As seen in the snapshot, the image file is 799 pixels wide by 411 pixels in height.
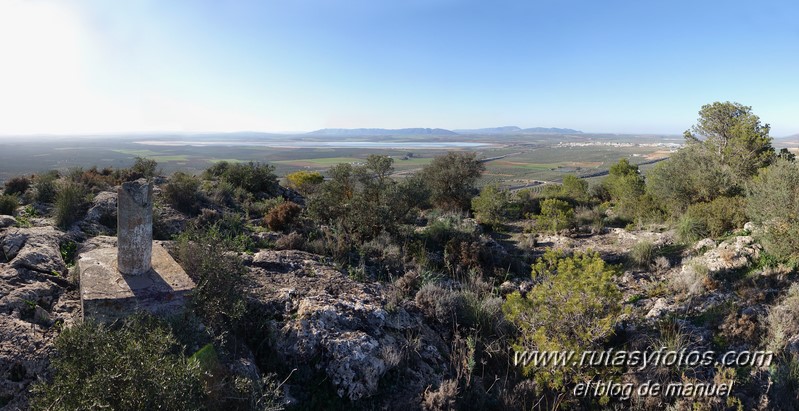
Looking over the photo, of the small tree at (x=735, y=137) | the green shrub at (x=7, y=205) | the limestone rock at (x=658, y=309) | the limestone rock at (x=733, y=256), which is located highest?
the small tree at (x=735, y=137)

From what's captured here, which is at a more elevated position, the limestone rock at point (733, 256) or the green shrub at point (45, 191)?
the green shrub at point (45, 191)

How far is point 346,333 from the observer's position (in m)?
5.66

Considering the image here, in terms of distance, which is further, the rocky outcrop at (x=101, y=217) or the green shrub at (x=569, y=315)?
the rocky outcrop at (x=101, y=217)

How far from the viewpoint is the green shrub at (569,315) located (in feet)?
17.7

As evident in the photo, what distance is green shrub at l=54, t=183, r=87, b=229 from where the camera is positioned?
884 centimetres

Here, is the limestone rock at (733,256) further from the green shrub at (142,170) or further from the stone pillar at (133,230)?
the green shrub at (142,170)

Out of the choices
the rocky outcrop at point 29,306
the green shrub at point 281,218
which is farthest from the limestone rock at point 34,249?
the green shrub at point 281,218

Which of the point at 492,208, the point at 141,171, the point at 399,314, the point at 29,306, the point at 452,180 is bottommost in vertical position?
the point at 399,314

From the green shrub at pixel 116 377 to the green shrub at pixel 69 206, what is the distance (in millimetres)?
6872

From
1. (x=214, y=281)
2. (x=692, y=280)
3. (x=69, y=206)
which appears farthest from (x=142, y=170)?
(x=692, y=280)

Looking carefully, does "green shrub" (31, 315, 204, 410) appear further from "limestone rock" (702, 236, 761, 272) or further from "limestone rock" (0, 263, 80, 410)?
"limestone rock" (702, 236, 761, 272)

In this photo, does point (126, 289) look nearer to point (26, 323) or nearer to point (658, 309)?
point (26, 323)

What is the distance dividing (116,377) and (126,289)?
8.97ft

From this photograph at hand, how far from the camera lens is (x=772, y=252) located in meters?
8.11
